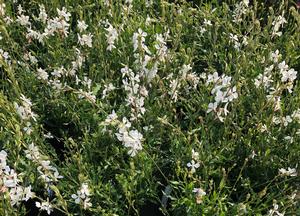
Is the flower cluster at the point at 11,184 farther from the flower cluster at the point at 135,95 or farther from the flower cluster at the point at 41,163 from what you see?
the flower cluster at the point at 135,95

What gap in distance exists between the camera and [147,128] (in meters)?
2.49

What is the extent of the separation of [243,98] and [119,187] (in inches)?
33.3

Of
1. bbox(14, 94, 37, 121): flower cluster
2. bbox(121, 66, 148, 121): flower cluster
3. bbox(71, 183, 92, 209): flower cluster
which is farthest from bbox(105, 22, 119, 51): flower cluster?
bbox(71, 183, 92, 209): flower cluster

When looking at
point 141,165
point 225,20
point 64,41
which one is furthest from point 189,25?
point 141,165

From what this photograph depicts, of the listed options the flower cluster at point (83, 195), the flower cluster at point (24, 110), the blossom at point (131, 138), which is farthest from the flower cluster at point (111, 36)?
the flower cluster at point (83, 195)

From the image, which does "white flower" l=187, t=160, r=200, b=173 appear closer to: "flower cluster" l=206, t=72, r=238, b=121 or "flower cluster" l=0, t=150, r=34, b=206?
"flower cluster" l=206, t=72, r=238, b=121

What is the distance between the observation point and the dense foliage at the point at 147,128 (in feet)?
7.28

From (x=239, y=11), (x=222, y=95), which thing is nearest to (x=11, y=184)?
(x=222, y=95)

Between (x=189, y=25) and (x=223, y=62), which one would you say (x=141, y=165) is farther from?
(x=189, y=25)

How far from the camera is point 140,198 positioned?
2.45m

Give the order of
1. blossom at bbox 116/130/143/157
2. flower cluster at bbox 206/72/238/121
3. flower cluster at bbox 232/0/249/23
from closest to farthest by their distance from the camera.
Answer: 1. blossom at bbox 116/130/143/157
2. flower cluster at bbox 206/72/238/121
3. flower cluster at bbox 232/0/249/23

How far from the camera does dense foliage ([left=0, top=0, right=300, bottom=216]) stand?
7.28 ft

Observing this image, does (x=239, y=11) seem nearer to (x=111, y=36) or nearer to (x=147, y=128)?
(x=111, y=36)

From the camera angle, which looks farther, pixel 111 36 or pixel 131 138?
pixel 111 36
